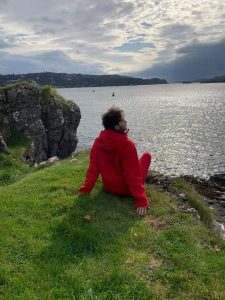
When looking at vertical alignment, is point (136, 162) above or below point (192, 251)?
above

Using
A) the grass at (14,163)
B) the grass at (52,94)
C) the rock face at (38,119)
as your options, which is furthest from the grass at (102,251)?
the grass at (52,94)

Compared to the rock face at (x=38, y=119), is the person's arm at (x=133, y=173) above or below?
above

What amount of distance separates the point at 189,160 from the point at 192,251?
36.3 metres

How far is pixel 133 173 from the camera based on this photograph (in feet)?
39.0

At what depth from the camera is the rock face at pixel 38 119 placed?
37.0 m

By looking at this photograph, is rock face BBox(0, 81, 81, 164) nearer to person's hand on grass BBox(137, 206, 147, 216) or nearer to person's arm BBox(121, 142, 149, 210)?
person's arm BBox(121, 142, 149, 210)

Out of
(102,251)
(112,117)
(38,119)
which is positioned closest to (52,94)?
(38,119)

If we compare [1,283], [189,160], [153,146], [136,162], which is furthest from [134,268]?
[153,146]

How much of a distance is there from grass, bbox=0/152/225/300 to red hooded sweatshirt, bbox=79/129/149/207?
1.69 feet

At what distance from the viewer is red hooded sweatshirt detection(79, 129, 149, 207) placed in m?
12.0

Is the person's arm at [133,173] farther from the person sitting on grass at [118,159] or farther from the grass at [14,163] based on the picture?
the grass at [14,163]

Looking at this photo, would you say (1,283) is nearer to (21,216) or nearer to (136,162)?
(21,216)

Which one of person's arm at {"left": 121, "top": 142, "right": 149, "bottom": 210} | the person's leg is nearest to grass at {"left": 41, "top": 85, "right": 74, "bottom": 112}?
the person's leg

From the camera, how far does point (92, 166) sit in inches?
496
